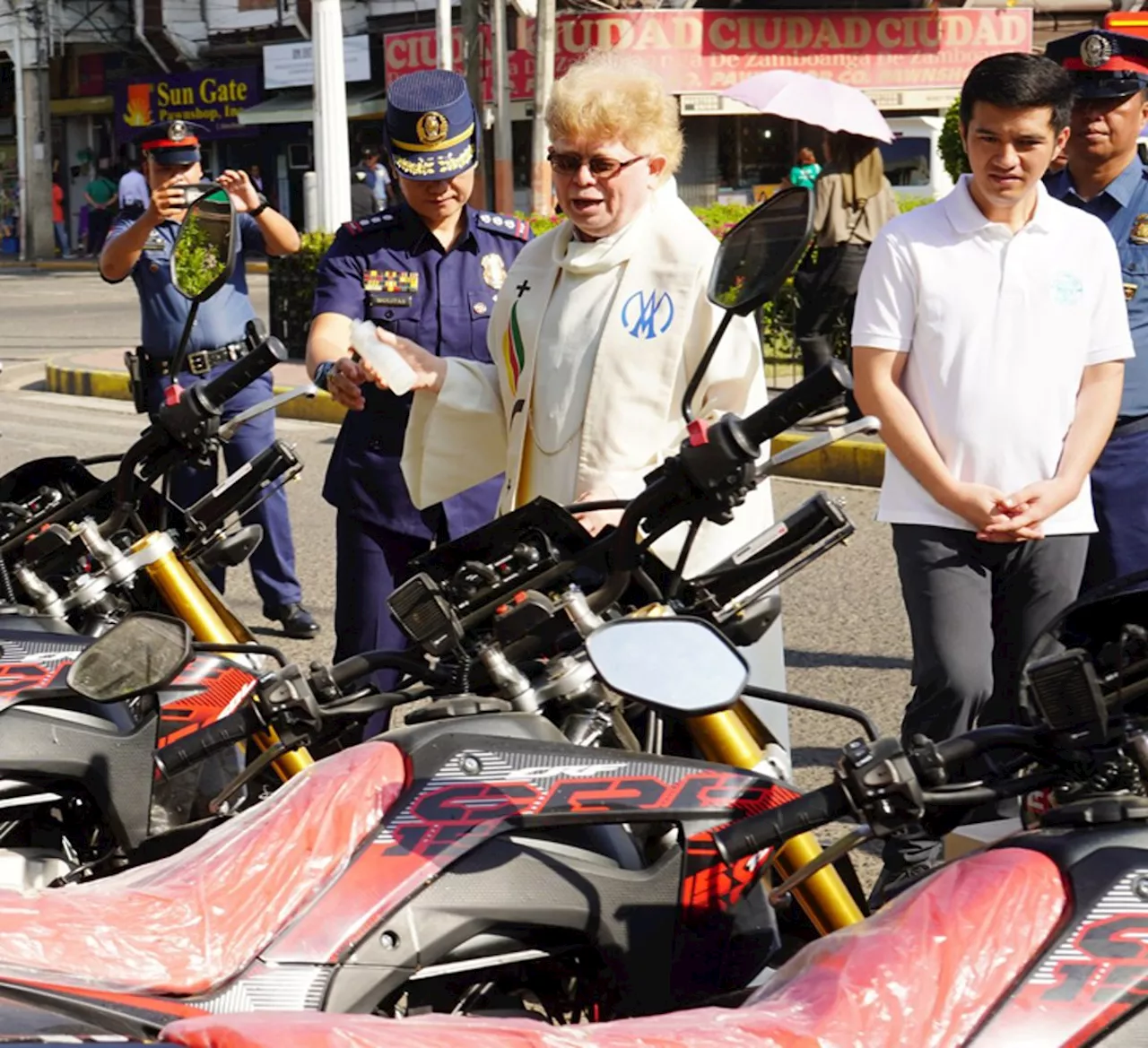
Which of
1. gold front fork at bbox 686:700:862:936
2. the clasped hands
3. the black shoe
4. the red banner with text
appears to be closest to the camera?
gold front fork at bbox 686:700:862:936

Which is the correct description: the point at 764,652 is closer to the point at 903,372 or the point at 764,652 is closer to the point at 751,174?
the point at 903,372

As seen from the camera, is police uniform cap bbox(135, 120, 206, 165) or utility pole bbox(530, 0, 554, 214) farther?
utility pole bbox(530, 0, 554, 214)

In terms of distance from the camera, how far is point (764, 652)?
11.5 feet

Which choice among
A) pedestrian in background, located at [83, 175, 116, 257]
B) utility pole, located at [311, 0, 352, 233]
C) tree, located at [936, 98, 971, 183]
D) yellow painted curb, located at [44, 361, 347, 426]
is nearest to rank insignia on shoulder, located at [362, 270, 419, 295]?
tree, located at [936, 98, 971, 183]

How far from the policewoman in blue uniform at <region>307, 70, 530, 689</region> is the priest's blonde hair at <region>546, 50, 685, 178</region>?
3.70 ft

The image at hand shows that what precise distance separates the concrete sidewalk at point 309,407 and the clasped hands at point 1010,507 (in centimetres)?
266

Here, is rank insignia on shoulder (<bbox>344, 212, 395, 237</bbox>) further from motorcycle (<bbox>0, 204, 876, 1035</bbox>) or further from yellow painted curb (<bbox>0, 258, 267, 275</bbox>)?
yellow painted curb (<bbox>0, 258, 267, 275</bbox>)

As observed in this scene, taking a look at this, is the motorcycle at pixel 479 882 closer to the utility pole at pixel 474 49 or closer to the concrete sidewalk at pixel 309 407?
the concrete sidewalk at pixel 309 407

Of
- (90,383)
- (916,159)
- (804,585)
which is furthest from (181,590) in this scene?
(916,159)

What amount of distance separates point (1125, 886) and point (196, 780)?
1.88 m

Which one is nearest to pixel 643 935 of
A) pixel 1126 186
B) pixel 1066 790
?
pixel 1066 790

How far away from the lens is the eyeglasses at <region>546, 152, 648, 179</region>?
3.69m

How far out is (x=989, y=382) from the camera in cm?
404

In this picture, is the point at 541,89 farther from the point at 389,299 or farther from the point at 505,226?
the point at 389,299
